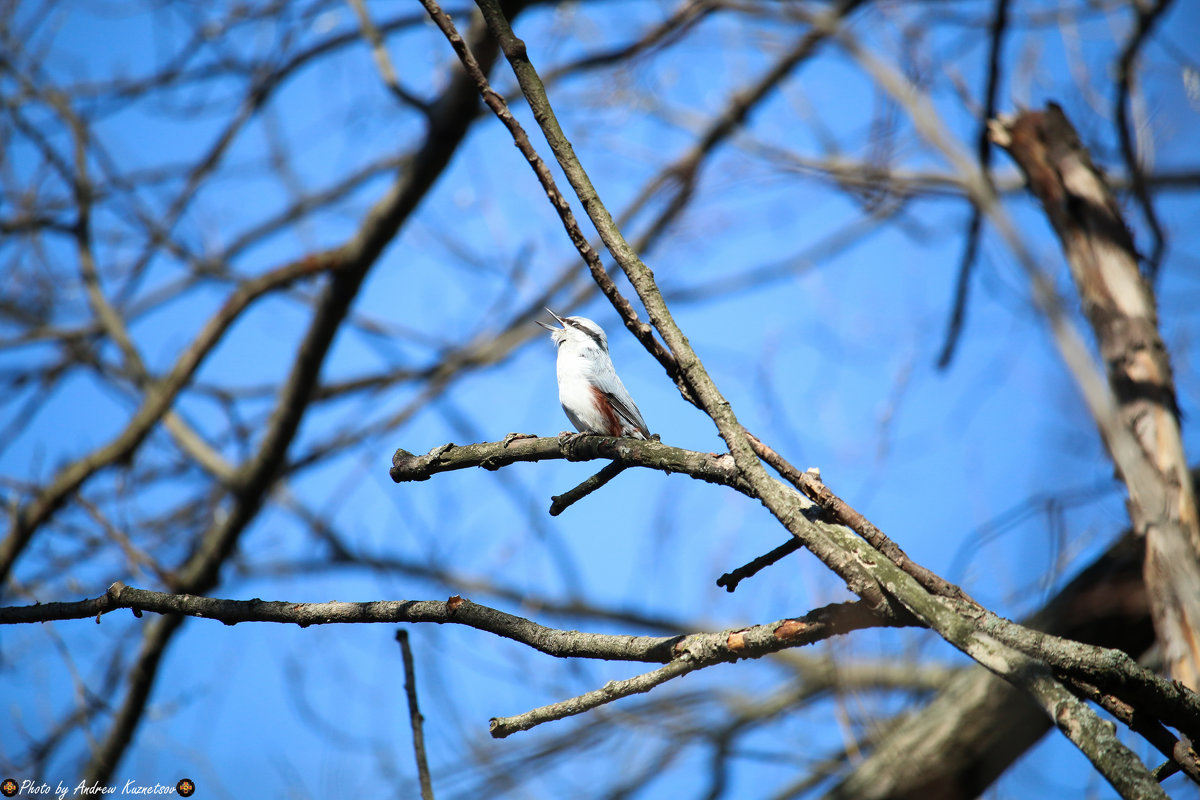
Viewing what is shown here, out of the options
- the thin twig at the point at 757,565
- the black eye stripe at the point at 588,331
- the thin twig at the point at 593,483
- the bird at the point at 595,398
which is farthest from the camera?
the black eye stripe at the point at 588,331

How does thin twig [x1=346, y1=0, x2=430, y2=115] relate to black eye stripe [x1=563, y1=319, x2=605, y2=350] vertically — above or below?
above

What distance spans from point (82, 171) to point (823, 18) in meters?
6.20

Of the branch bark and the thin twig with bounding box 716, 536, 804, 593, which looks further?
the branch bark

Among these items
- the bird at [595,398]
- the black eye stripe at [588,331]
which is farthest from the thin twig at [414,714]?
the black eye stripe at [588,331]

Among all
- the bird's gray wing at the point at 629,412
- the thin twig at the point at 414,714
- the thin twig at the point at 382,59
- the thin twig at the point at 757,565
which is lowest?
the thin twig at the point at 757,565

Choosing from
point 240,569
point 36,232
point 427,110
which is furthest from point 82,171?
point 240,569

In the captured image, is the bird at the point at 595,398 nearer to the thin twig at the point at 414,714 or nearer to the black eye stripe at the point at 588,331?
the black eye stripe at the point at 588,331

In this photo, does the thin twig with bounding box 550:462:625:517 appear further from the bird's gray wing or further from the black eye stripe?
the black eye stripe

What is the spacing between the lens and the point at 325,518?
9.00 meters

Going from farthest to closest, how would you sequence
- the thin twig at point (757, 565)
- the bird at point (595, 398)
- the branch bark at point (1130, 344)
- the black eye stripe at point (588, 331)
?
the black eye stripe at point (588, 331), the bird at point (595, 398), the branch bark at point (1130, 344), the thin twig at point (757, 565)

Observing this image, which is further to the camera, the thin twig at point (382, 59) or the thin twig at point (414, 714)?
the thin twig at point (382, 59)

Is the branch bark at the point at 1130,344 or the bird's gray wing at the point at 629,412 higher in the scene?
the bird's gray wing at the point at 629,412

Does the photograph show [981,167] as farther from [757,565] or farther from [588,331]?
[757,565]

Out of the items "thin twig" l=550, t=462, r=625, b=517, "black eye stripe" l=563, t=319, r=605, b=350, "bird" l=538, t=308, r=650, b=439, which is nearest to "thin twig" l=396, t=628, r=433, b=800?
"thin twig" l=550, t=462, r=625, b=517
